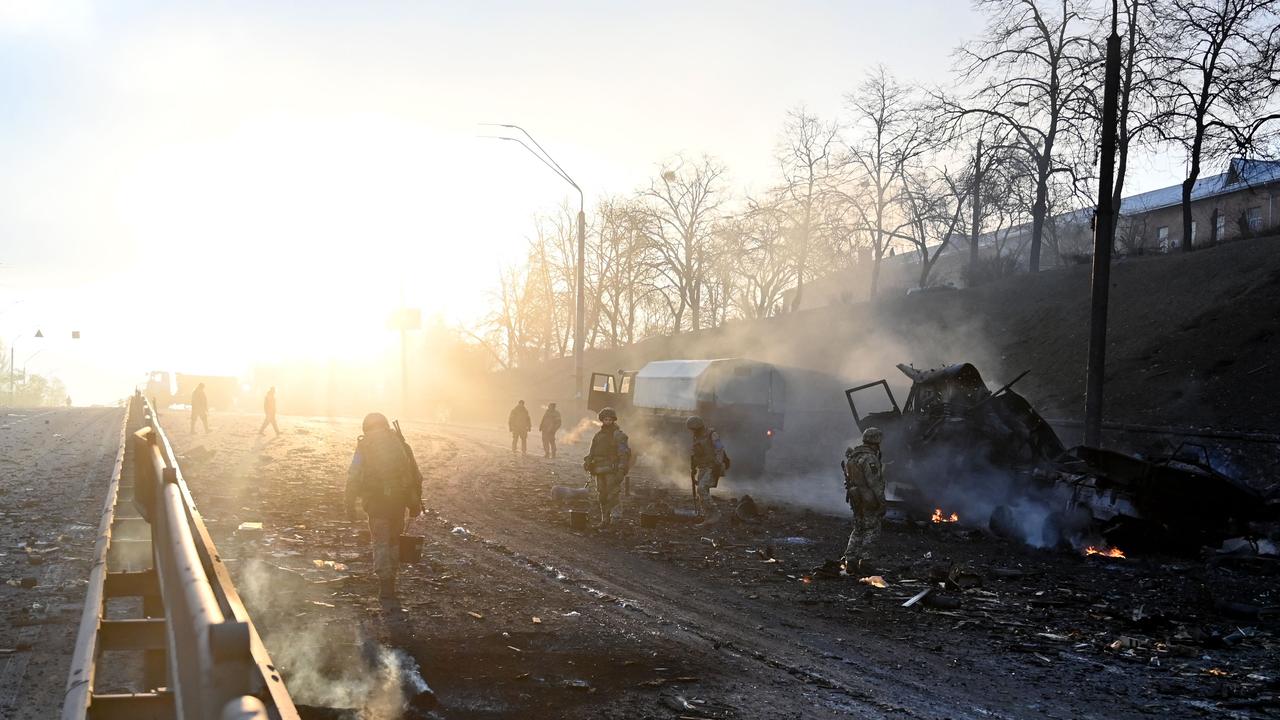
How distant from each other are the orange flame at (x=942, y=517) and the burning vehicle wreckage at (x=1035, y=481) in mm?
16

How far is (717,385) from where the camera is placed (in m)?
22.2

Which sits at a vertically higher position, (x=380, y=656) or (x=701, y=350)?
(x=701, y=350)

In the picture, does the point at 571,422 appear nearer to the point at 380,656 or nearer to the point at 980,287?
the point at 980,287

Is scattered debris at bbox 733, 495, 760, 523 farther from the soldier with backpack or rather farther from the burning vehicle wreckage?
the soldier with backpack

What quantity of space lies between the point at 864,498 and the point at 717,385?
449 inches

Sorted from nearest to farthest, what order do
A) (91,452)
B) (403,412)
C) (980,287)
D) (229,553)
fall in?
(229,553)
(91,452)
(980,287)
(403,412)

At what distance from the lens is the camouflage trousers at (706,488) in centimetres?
1434

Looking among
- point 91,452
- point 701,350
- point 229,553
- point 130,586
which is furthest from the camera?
point 701,350

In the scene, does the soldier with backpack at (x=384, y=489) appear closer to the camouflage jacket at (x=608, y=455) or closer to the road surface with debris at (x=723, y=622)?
the road surface with debris at (x=723, y=622)

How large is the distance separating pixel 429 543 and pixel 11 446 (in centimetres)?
1782

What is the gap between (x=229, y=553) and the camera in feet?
31.9

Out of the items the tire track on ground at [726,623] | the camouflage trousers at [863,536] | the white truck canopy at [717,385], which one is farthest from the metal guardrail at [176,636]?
the white truck canopy at [717,385]

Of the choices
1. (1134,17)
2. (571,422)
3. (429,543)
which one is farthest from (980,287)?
(429,543)

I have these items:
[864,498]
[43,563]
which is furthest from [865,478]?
[43,563]
